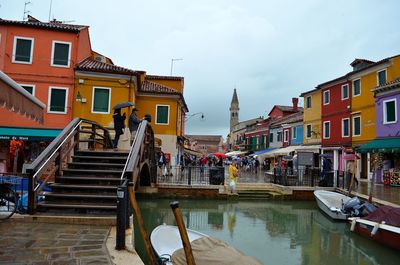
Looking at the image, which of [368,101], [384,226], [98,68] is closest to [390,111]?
[368,101]

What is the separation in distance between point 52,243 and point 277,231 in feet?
28.3

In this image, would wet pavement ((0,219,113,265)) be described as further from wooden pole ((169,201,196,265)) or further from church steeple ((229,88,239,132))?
church steeple ((229,88,239,132))

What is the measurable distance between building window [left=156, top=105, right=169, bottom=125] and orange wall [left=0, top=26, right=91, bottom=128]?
6.81m

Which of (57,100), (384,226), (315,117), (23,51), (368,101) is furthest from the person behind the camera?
(315,117)

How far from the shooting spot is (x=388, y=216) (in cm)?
939

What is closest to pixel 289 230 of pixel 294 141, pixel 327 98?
pixel 327 98

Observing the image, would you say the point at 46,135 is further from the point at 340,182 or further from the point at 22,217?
the point at 340,182

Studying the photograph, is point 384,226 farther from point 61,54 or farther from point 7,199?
A: point 61,54

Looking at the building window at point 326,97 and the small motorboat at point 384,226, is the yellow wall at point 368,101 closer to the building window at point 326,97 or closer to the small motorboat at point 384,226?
the building window at point 326,97

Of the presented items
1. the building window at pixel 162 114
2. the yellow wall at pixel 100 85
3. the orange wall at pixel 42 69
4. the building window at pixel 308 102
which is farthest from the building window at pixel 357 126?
the orange wall at pixel 42 69

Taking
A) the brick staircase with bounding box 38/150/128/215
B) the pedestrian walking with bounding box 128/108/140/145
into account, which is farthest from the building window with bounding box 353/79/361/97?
the brick staircase with bounding box 38/150/128/215

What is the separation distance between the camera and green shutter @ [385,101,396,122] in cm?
2064

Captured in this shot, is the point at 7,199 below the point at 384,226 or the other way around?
the other way around

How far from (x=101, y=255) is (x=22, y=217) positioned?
114 inches
